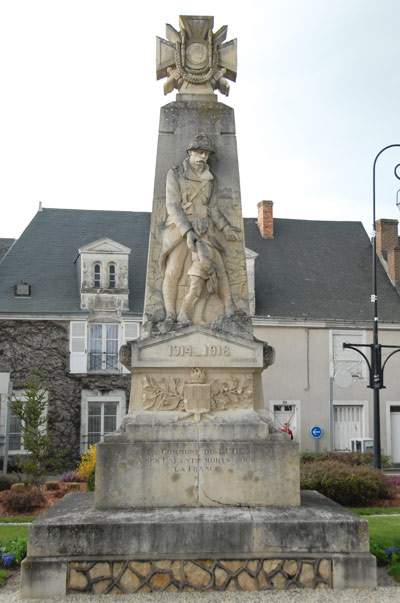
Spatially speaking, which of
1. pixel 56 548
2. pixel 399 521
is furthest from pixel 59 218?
pixel 56 548

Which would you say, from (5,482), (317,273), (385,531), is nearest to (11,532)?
(385,531)

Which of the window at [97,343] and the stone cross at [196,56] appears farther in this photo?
the window at [97,343]

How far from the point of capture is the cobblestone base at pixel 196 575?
5.36 metres

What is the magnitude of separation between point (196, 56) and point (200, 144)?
1170 millimetres

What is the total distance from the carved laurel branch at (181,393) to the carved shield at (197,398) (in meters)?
0.06

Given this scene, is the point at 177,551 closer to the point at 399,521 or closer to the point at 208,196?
the point at 208,196

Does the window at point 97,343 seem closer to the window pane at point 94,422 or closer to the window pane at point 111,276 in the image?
the window pane at point 94,422

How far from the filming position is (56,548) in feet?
17.7

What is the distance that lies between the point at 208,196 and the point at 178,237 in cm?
57

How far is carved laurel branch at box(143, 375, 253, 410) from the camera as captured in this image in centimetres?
643

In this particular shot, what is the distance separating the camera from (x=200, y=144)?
6.97 metres

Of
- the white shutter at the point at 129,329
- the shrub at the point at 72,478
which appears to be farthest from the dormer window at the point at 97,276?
the shrub at the point at 72,478

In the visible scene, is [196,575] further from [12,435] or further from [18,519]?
[12,435]

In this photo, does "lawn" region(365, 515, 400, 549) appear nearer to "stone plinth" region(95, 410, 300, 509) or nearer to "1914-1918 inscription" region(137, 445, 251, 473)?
"stone plinth" region(95, 410, 300, 509)
